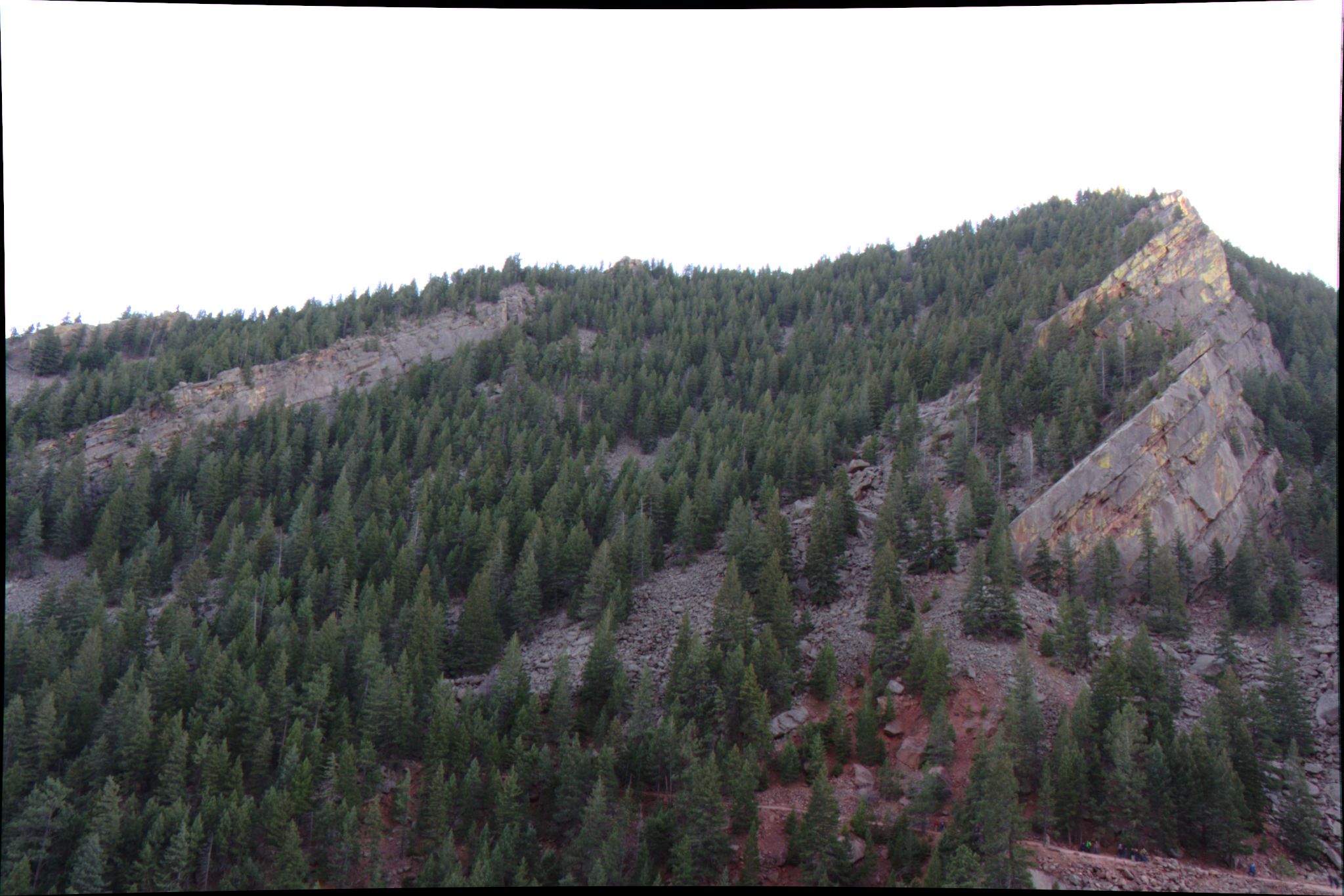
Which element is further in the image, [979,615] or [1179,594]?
[1179,594]

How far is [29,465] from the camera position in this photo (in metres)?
65.2

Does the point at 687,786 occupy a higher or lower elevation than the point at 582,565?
lower

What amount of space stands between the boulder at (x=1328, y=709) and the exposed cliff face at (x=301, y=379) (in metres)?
75.9

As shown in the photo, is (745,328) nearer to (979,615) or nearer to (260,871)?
(979,615)

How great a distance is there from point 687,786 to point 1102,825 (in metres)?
14.5

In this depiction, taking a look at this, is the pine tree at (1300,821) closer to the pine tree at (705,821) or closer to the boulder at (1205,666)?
the boulder at (1205,666)

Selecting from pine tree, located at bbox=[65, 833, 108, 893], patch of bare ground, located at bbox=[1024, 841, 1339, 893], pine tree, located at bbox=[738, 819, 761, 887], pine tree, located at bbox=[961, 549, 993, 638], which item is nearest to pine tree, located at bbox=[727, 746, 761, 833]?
pine tree, located at bbox=[738, 819, 761, 887]

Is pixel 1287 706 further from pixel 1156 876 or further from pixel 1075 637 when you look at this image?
pixel 1156 876

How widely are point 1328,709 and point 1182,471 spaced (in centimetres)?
1753

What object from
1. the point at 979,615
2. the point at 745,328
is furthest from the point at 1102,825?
the point at 745,328

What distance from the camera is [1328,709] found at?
117 ft

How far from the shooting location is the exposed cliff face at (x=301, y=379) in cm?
7300

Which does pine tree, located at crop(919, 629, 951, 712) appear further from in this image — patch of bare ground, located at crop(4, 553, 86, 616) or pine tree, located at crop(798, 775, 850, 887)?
patch of bare ground, located at crop(4, 553, 86, 616)

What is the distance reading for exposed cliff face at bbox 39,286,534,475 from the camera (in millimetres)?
73000
